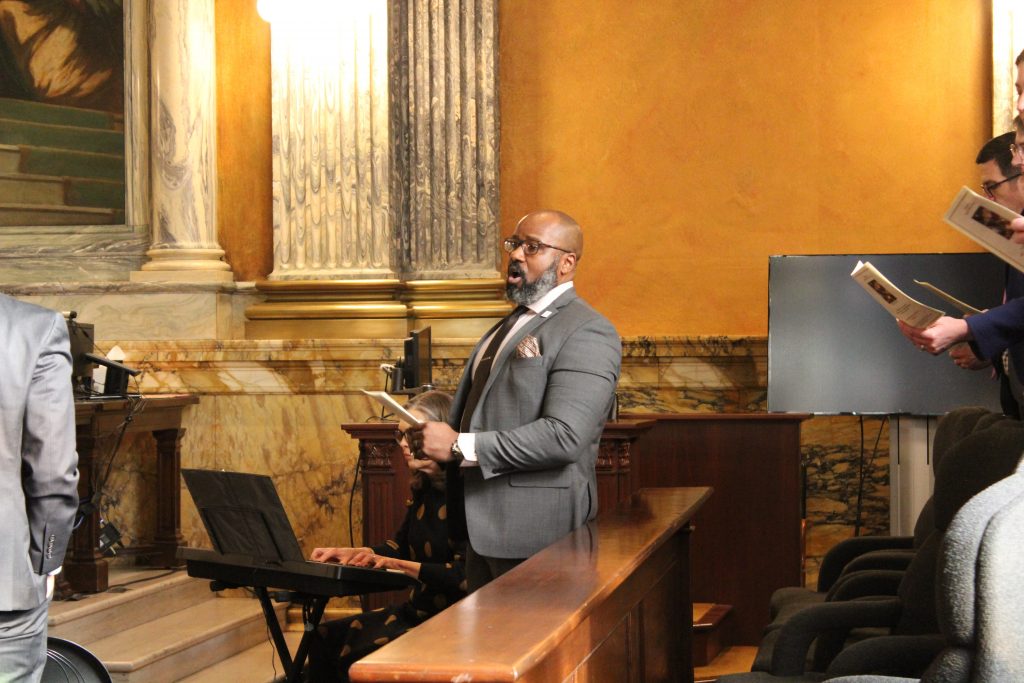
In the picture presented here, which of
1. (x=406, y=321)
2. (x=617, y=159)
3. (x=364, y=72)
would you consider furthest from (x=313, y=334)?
(x=617, y=159)

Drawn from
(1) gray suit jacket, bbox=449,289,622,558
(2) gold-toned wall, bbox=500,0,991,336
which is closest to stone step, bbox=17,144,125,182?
(2) gold-toned wall, bbox=500,0,991,336

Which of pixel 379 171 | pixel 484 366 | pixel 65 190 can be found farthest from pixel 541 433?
pixel 65 190

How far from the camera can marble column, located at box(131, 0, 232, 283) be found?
7.38m

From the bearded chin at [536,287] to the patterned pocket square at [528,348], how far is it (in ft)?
0.48

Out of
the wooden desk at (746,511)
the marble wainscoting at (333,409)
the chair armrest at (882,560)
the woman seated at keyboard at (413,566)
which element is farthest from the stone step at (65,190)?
the chair armrest at (882,560)

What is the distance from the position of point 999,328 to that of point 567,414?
1.14 meters

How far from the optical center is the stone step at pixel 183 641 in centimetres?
541

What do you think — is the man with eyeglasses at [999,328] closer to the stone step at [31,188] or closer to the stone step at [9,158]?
the stone step at [31,188]

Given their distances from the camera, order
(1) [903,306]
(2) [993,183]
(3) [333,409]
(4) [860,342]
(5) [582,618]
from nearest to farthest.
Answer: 1. (5) [582,618]
2. (1) [903,306]
3. (2) [993,183]
4. (4) [860,342]
5. (3) [333,409]

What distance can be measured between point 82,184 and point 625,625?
5534mm

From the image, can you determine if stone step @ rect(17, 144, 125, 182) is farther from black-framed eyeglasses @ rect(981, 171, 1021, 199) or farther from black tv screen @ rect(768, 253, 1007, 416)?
black-framed eyeglasses @ rect(981, 171, 1021, 199)

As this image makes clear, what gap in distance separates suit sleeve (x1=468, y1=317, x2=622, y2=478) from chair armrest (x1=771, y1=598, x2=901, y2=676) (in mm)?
749

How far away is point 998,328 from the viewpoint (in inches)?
133

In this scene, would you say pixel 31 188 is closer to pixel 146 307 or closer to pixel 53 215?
pixel 53 215
